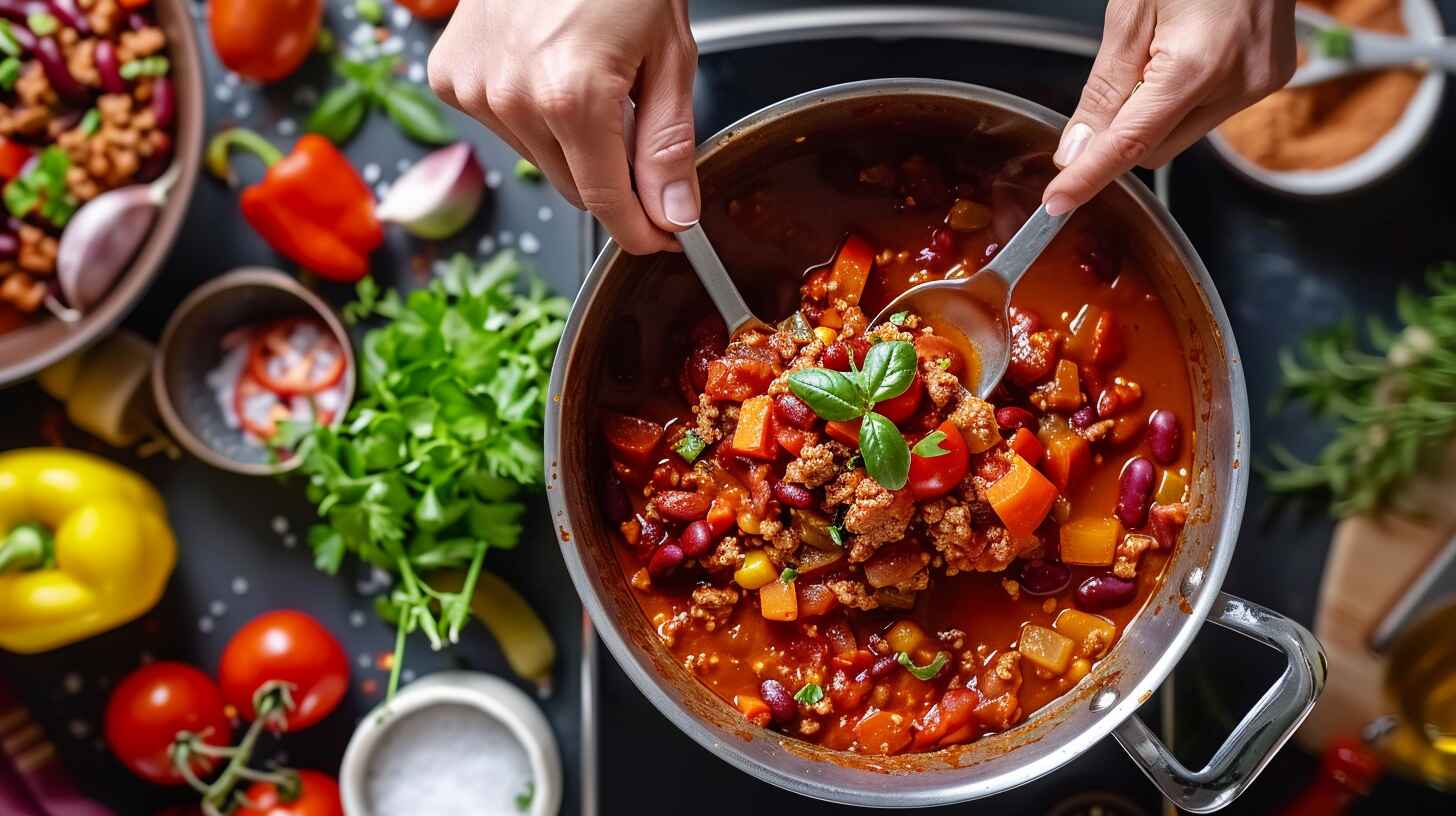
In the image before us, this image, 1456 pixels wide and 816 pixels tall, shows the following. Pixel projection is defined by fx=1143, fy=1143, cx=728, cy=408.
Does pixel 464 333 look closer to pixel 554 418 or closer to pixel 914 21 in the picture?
pixel 554 418

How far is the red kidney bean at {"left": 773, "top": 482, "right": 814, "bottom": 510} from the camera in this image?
233cm

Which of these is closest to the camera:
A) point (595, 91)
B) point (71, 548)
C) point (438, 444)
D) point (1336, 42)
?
point (595, 91)

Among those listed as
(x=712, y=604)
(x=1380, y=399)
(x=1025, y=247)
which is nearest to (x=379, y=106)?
(x=712, y=604)

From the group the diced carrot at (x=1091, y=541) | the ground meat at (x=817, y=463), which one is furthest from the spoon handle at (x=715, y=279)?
the diced carrot at (x=1091, y=541)

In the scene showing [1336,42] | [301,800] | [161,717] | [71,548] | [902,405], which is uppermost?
[1336,42]

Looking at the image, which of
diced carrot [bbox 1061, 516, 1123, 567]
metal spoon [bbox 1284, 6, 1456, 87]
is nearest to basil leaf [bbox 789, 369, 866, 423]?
diced carrot [bbox 1061, 516, 1123, 567]

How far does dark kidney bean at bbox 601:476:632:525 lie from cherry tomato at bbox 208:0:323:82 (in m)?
1.60

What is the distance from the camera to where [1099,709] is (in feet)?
7.75

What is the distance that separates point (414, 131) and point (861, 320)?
1.48m

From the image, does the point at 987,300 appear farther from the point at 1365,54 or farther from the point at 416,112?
the point at 416,112

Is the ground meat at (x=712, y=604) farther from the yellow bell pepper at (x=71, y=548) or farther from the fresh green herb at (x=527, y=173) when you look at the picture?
the yellow bell pepper at (x=71, y=548)

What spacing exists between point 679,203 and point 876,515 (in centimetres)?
72

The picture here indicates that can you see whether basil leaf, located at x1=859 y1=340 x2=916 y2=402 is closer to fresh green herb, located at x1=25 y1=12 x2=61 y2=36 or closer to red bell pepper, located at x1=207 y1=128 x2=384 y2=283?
red bell pepper, located at x1=207 y1=128 x2=384 y2=283

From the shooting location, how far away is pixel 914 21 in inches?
106
